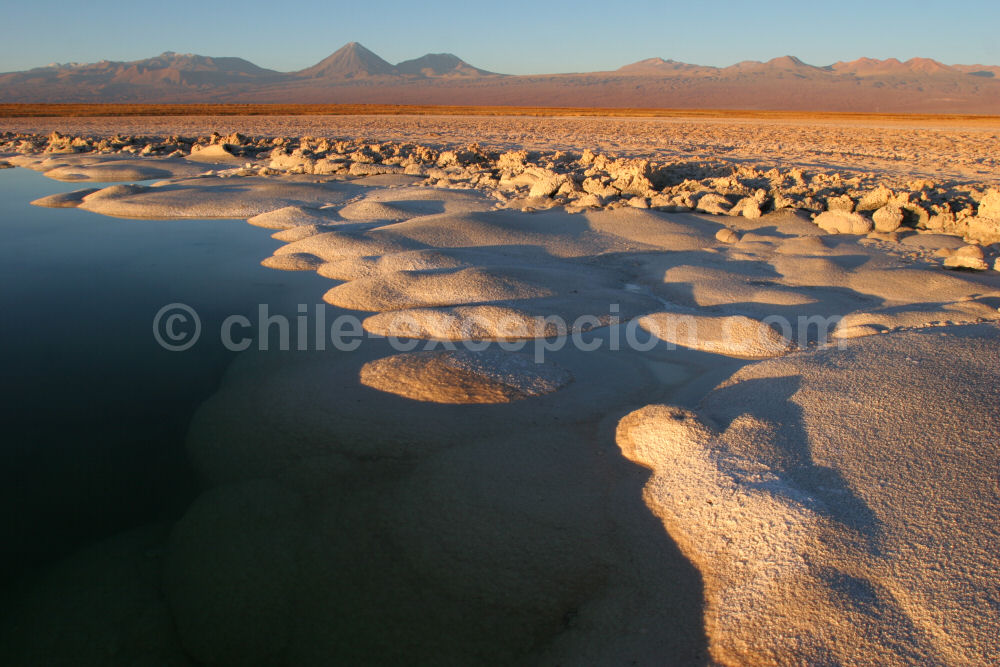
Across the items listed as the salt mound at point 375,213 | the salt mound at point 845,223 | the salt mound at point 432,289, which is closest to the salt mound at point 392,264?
the salt mound at point 432,289

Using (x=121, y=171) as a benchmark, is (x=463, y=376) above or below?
below

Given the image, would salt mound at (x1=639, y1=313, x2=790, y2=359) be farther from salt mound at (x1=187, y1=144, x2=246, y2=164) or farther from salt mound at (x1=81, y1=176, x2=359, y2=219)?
salt mound at (x1=187, y1=144, x2=246, y2=164)

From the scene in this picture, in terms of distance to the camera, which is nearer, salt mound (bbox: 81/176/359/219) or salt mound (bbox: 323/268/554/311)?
salt mound (bbox: 323/268/554/311)

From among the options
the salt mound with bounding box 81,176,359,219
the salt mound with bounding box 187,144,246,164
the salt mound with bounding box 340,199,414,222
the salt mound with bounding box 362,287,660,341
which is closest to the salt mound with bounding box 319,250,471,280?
the salt mound with bounding box 362,287,660,341

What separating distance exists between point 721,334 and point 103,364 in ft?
11.1

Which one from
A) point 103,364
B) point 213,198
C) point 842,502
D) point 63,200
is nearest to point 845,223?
point 842,502

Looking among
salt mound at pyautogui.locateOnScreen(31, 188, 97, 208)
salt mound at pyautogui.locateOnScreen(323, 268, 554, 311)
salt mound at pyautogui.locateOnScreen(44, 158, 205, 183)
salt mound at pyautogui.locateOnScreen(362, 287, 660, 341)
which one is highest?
salt mound at pyautogui.locateOnScreen(44, 158, 205, 183)

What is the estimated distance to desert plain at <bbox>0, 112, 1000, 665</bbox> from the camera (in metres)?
1.62

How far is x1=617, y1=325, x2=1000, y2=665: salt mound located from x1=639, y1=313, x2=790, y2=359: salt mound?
0.44 metres

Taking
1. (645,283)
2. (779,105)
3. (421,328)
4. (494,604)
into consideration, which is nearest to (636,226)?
(645,283)

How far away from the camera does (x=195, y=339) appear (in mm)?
3688

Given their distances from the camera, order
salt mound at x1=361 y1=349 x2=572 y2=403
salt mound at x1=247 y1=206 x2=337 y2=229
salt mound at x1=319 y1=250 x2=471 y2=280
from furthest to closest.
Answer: salt mound at x1=247 y1=206 x2=337 y2=229
salt mound at x1=319 y1=250 x2=471 y2=280
salt mound at x1=361 y1=349 x2=572 y2=403

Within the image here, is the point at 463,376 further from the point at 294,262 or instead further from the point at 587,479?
the point at 294,262

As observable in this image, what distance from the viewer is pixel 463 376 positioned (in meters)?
2.92
